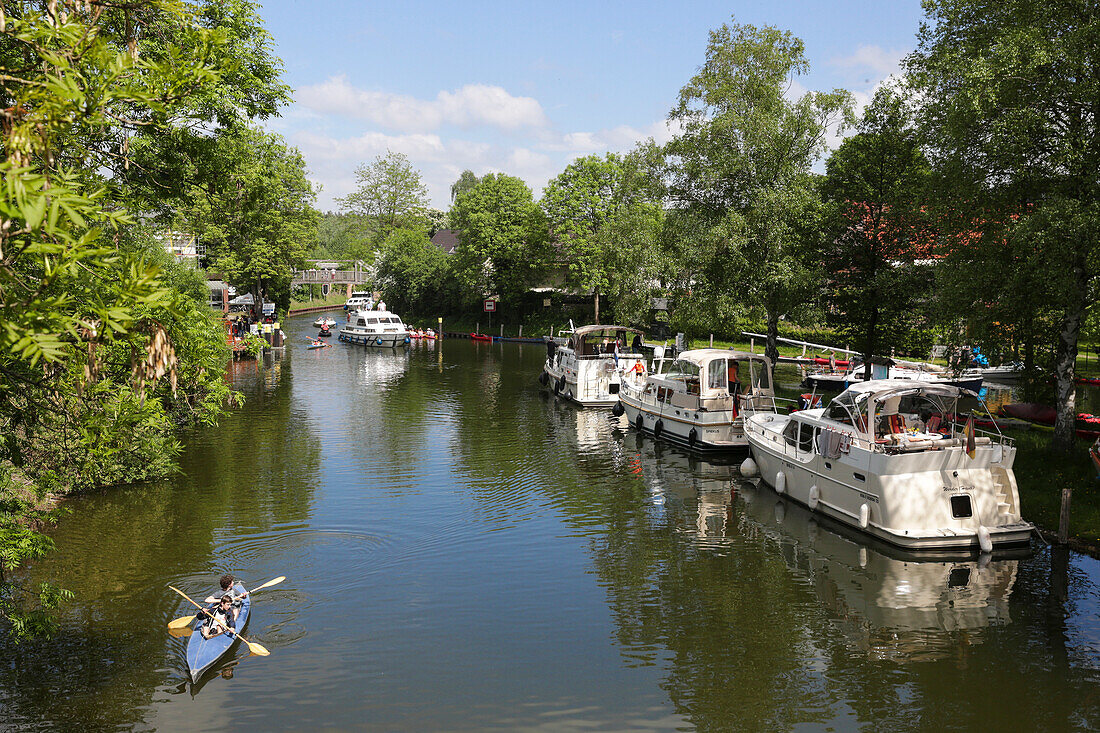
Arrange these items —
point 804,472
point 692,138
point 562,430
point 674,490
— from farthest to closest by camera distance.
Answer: point 692,138 < point 562,430 < point 674,490 < point 804,472

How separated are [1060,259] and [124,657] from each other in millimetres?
21058

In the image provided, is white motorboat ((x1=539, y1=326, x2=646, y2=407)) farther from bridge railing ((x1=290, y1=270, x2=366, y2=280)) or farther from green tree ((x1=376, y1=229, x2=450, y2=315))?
bridge railing ((x1=290, y1=270, x2=366, y2=280))

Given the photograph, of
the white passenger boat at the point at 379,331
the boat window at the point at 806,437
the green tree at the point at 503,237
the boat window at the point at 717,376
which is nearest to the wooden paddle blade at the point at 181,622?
the boat window at the point at 806,437

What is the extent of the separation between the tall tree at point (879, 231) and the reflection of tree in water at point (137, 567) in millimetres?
21248

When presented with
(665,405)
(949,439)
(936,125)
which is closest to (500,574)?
(949,439)

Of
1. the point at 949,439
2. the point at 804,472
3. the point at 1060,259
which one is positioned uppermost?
the point at 1060,259

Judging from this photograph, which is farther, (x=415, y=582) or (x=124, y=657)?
(x=415, y=582)

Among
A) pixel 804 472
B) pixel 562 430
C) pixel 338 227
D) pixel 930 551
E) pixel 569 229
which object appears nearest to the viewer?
pixel 930 551

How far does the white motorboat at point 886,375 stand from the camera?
33.9 meters

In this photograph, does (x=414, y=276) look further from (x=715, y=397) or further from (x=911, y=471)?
(x=911, y=471)

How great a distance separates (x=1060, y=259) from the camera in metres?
18.2

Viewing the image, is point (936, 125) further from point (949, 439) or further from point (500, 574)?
point (500, 574)

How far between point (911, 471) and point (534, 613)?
9.14 meters

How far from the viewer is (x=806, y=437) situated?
21703 mm
